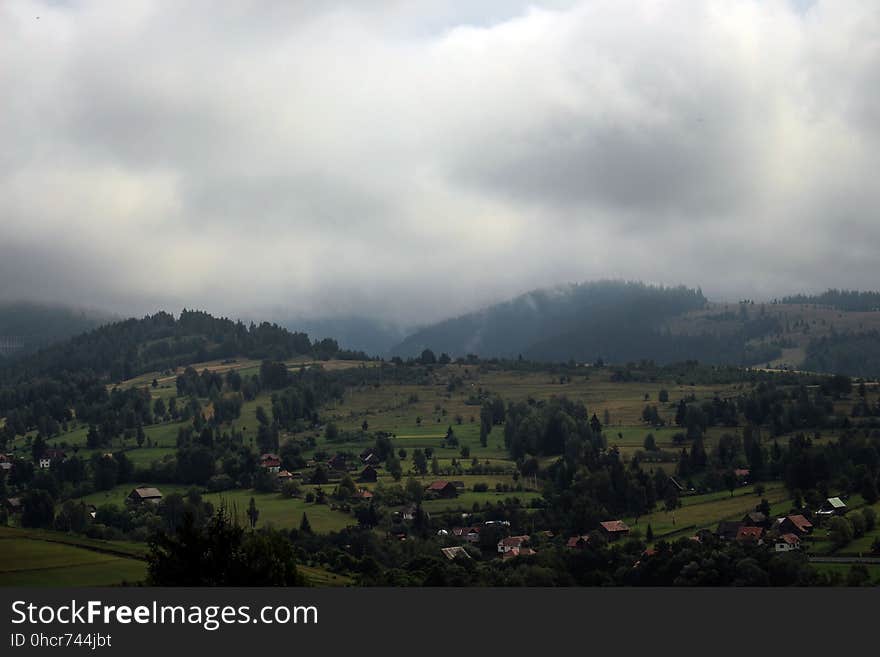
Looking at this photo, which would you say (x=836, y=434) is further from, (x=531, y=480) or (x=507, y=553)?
(x=507, y=553)

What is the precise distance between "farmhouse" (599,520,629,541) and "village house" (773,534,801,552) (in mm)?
24879

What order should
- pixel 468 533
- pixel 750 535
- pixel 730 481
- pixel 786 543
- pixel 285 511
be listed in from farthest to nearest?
pixel 285 511
pixel 730 481
pixel 468 533
pixel 750 535
pixel 786 543

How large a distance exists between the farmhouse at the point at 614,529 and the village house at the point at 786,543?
2488 cm

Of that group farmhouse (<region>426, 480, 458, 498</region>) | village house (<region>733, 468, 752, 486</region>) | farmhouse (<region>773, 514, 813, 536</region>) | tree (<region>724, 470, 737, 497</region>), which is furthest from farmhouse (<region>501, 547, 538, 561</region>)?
village house (<region>733, 468, 752, 486</region>)

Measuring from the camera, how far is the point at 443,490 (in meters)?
183

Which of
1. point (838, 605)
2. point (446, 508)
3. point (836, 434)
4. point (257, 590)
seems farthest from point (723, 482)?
point (257, 590)

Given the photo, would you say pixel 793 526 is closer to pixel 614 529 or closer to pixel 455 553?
pixel 614 529

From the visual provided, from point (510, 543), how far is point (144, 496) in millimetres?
78830

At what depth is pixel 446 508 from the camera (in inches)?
6786

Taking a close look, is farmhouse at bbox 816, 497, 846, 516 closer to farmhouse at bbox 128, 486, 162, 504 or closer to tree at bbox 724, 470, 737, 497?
tree at bbox 724, 470, 737, 497

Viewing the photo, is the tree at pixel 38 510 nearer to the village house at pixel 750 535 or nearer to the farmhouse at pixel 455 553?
the farmhouse at pixel 455 553

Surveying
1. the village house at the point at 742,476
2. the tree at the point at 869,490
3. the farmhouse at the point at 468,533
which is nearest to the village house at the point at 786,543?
the tree at the point at 869,490

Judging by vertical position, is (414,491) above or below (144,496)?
below

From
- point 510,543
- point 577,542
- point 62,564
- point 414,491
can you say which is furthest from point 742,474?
point 62,564
